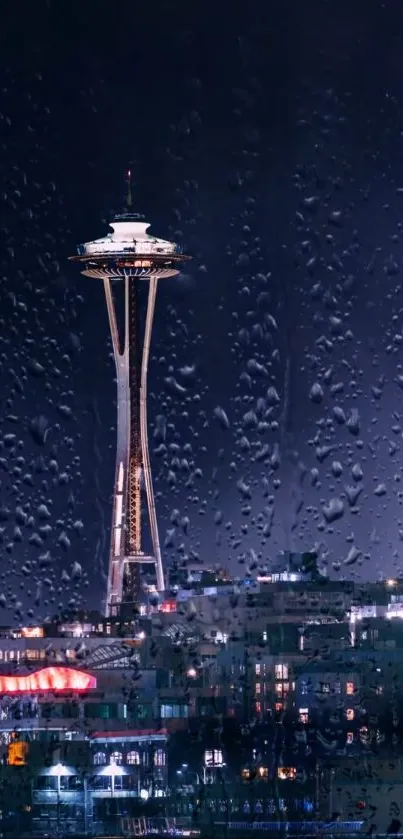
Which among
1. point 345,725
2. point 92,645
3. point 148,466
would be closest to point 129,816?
point 345,725

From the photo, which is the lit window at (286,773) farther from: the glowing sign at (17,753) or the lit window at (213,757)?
the glowing sign at (17,753)

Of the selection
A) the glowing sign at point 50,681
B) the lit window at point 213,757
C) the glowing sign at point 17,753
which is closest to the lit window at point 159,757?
the lit window at point 213,757

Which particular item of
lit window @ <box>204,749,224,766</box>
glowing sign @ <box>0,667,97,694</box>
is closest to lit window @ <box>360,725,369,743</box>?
lit window @ <box>204,749,224,766</box>

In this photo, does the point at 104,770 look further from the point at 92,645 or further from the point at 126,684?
the point at 92,645

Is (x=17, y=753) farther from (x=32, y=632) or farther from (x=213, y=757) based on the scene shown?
(x=32, y=632)

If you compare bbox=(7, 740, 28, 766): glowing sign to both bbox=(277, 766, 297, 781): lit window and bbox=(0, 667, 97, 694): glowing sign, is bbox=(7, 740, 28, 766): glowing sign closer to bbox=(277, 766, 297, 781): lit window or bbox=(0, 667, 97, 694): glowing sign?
bbox=(277, 766, 297, 781): lit window

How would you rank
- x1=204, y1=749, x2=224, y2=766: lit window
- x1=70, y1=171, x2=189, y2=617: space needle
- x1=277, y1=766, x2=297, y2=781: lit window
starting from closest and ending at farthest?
x1=277, y1=766, x2=297, y2=781: lit window < x1=204, y1=749, x2=224, y2=766: lit window < x1=70, y1=171, x2=189, y2=617: space needle
